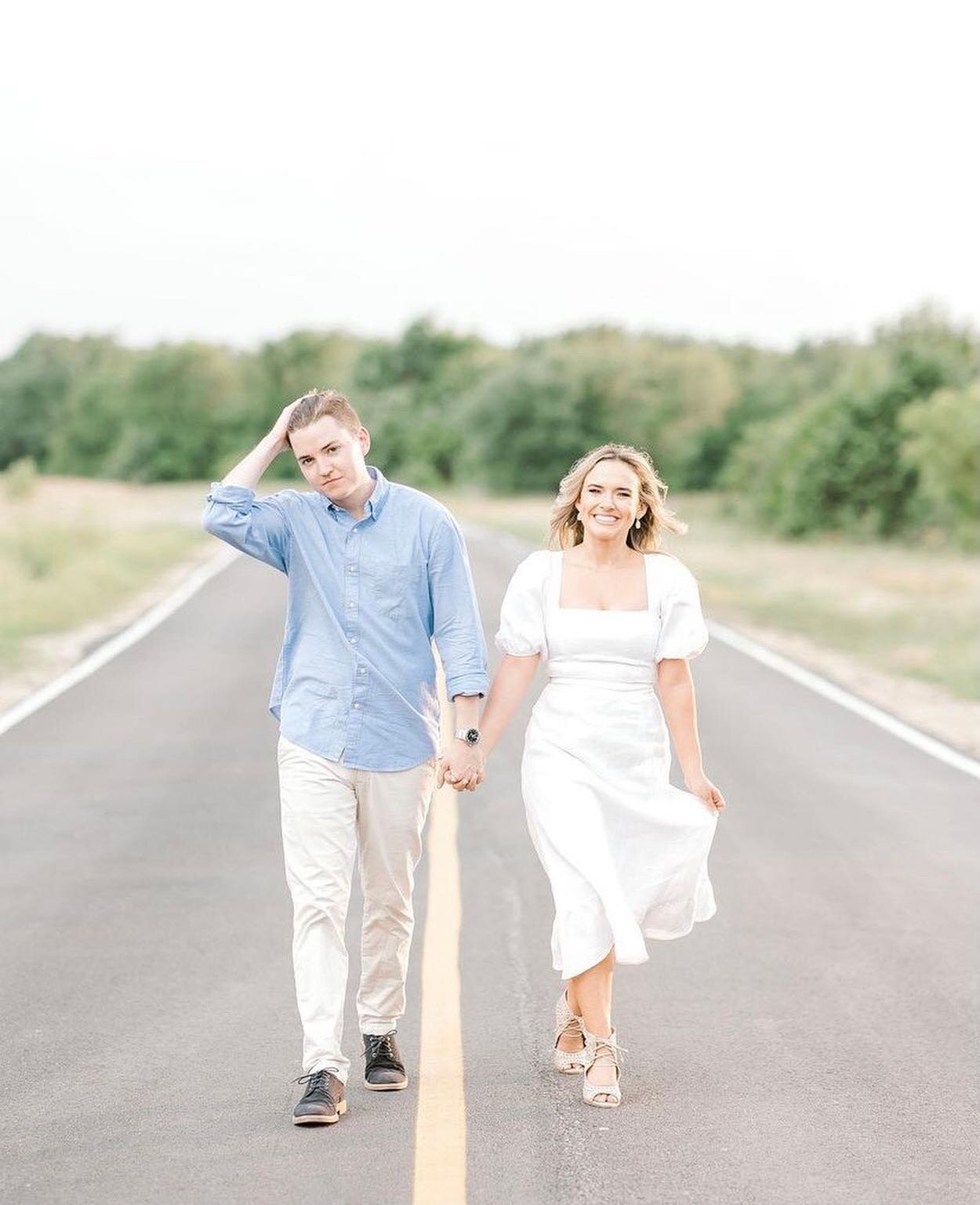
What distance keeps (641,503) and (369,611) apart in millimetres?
945

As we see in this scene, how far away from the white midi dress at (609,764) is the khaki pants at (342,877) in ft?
1.32

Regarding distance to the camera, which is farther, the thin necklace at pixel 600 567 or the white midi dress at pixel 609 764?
the thin necklace at pixel 600 567

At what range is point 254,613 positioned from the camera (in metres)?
21.5

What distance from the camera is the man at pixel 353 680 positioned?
479 centimetres

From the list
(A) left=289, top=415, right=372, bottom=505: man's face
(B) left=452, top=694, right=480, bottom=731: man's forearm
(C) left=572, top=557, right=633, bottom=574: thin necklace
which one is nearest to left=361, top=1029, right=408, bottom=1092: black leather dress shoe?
(B) left=452, top=694, right=480, bottom=731: man's forearm

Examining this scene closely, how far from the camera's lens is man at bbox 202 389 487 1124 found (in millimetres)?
4785

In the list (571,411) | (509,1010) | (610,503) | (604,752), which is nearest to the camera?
(604,752)

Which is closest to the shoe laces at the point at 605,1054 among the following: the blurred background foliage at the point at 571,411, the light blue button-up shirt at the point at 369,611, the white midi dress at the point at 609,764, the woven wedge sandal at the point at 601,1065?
the woven wedge sandal at the point at 601,1065

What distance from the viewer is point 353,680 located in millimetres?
4840

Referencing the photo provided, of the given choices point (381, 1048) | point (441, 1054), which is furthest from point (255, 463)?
point (441, 1054)

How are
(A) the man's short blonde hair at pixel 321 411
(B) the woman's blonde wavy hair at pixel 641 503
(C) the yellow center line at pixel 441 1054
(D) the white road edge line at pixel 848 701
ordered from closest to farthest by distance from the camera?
(C) the yellow center line at pixel 441 1054 → (A) the man's short blonde hair at pixel 321 411 → (B) the woman's blonde wavy hair at pixel 641 503 → (D) the white road edge line at pixel 848 701

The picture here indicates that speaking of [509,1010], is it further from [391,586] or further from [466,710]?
[391,586]

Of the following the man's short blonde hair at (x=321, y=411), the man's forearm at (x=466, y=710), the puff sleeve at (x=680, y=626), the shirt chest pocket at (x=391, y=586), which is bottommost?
the man's forearm at (x=466, y=710)

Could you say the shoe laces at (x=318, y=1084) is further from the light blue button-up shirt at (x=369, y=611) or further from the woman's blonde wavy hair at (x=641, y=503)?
the woman's blonde wavy hair at (x=641, y=503)
